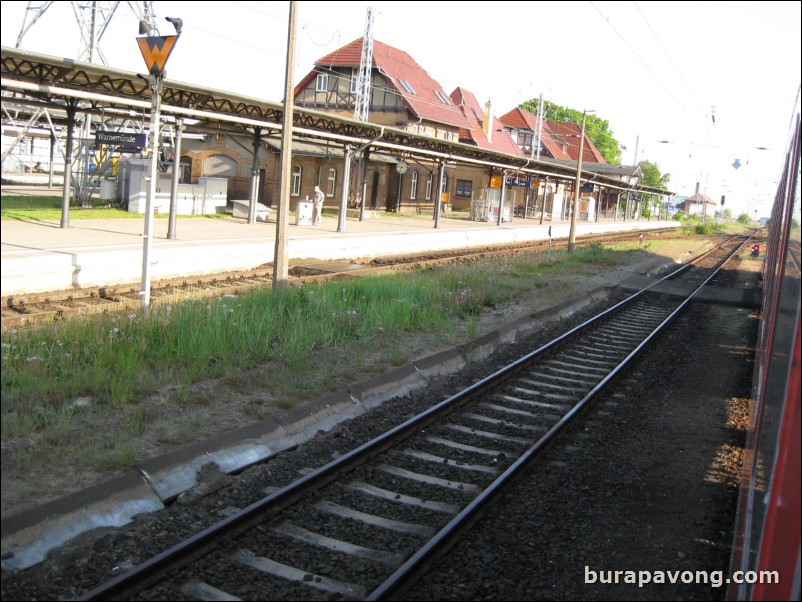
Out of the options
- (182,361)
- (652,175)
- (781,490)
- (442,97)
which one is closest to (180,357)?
(182,361)

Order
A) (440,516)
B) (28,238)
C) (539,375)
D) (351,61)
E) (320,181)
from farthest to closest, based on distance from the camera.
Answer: (351,61)
(320,181)
(28,238)
(539,375)
(440,516)

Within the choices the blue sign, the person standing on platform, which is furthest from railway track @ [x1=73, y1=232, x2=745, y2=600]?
the blue sign

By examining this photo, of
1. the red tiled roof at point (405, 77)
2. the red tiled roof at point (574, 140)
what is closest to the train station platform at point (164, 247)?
the red tiled roof at point (405, 77)

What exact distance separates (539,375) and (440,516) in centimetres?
503

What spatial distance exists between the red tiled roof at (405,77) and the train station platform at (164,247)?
19451 mm

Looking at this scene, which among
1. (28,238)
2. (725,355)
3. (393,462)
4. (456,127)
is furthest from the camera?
(456,127)

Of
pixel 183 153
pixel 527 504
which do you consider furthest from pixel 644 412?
pixel 183 153

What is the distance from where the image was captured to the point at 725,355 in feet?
43.3

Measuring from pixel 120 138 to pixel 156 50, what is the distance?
6.21 metres

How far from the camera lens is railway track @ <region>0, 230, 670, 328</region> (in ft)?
35.4

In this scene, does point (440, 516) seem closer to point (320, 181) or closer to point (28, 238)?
point (28, 238)

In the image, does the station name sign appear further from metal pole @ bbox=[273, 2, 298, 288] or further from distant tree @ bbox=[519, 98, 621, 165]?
distant tree @ bbox=[519, 98, 621, 165]

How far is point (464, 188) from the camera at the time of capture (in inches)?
2324

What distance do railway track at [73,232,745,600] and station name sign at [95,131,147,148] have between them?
10.2 m
